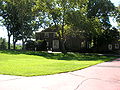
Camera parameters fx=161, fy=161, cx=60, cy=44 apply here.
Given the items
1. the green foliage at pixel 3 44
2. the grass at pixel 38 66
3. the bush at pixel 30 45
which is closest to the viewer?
the grass at pixel 38 66

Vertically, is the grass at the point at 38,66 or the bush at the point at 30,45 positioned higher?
the bush at the point at 30,45

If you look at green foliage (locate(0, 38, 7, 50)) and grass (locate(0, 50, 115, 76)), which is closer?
grass (locate(0, 50, 115, 76))

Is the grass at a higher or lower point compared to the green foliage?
lower

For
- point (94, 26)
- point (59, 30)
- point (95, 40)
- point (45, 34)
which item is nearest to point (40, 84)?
point (94, 26)

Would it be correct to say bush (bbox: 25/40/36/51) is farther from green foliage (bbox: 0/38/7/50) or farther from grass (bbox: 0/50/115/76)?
grass (bbox: 0/50/115/76)

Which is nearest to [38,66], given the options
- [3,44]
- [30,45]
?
[30,45]

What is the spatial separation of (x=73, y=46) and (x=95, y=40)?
7.11 metres

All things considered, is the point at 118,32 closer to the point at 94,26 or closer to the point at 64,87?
the point at 94,26

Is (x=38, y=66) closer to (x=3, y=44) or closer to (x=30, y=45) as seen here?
(x=30, y=45)

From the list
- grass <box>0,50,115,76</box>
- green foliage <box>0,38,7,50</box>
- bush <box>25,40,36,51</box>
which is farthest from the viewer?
green foliage <box>0,38,7,50</box>

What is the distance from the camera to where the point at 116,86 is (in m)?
6.39

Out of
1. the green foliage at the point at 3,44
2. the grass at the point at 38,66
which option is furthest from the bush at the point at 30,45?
the grass at the point at 38,66

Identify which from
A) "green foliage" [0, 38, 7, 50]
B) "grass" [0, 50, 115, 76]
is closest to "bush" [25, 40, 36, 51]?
"green foliage" [0, 38, 7, 50]

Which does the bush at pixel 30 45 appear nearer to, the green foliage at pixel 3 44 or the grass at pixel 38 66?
the green foliage at pixel 3 44
